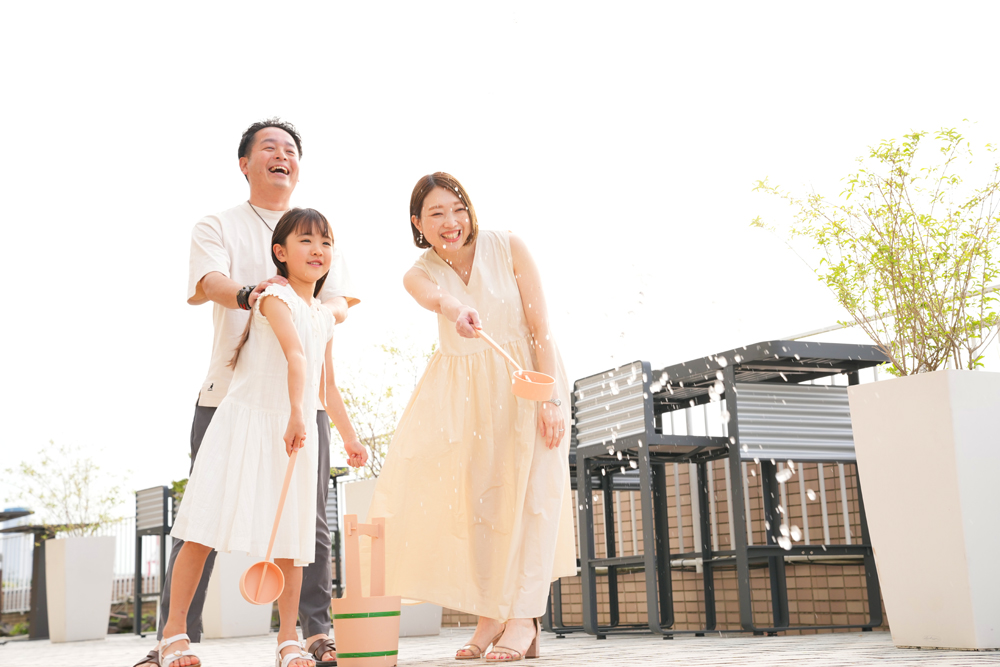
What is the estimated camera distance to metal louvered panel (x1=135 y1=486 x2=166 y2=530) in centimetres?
733

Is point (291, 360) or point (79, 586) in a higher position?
point (291, 360)

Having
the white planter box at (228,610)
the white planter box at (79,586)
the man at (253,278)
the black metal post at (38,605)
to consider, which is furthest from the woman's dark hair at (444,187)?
the black metal post at (38,605)

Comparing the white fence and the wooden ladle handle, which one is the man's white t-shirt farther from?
the white fence

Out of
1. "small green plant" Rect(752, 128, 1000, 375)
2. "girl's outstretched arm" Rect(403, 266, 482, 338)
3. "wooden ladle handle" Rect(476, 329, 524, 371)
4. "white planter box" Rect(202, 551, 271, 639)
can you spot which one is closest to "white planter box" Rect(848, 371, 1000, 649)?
"small green plant" Rect(752, 128, 1000, 375)

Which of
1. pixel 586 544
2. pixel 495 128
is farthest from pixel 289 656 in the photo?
pixel 495 128

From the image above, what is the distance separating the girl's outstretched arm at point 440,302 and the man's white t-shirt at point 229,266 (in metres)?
0.23

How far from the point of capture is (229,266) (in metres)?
2.57

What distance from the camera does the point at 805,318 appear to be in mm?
5090

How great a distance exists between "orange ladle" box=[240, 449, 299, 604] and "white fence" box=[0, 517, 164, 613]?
24.6 ft

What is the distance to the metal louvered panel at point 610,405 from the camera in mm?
3758

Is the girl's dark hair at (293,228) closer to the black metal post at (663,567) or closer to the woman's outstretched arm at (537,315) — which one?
the woman's outstretched arm at (537,315)

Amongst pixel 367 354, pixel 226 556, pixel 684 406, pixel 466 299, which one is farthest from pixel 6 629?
pixel 466 299

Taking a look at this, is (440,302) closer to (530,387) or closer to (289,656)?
(530,387)

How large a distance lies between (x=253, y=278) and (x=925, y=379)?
6.39ft
